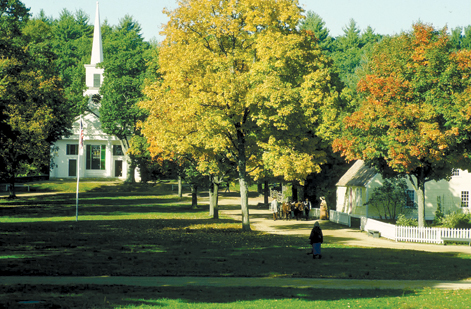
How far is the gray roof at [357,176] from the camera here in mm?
43500

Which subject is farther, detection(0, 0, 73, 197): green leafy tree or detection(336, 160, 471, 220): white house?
detection(336, 160, 471, 220): white house

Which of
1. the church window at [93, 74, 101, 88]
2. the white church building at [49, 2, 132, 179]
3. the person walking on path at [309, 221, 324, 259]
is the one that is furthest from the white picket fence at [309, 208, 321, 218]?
the church window at [93, 74, 101, 88]

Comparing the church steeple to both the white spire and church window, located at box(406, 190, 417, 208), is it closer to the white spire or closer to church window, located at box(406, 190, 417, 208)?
the white spire

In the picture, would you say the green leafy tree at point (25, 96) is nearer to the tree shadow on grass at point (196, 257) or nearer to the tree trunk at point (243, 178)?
the tree shadow on grass at point (196, 257)

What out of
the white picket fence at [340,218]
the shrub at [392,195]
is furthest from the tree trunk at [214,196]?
the shrub at [392,195]

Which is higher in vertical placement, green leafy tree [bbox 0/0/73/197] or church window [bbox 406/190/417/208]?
green leafy tree [bbox 0/0/73/197]

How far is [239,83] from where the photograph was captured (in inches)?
1025

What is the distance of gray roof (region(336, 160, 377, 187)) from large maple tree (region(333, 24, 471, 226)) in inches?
464

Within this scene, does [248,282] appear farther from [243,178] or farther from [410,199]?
[410,199]

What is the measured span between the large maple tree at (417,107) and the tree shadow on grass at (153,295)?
1619 cm

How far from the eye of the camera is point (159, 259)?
1762cm

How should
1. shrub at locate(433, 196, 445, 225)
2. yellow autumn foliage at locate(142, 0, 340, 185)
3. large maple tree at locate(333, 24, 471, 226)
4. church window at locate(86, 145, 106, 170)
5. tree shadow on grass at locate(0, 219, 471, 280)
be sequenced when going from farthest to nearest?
church window at locate(86, 145, 106, 170) → shrub at locate(433, 196, 445, 225) → large maple tree at locate(333, 24, 471, 226) → yellow autumn foliage at locate(142, 0, 340, 185) → tree shadow on grass at locate(0, 219, 471, 280)

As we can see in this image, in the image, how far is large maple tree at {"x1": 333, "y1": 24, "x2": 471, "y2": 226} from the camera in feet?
92.0

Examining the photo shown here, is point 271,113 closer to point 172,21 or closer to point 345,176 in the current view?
point 172,21
